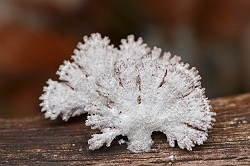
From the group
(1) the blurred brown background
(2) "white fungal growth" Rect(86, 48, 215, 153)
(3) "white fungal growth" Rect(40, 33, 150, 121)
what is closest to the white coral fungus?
(2) "white fungal growth" Rect(86, 48, 215, 153)

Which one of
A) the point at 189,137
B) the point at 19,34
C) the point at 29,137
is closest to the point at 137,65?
the point at 189,137

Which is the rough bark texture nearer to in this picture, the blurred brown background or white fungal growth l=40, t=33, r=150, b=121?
white fungal growth l=40, t=33, r=150, b=121

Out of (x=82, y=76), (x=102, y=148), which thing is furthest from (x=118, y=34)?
(x=102, y=148)

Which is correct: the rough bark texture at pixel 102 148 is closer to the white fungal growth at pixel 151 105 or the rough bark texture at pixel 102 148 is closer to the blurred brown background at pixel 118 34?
the white fungal growth at pixel 151 105

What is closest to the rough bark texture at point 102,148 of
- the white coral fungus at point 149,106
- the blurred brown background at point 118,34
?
the white coral fungus at point 149,106

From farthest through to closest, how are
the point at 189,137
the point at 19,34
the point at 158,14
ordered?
the point at 158,14 → the point at 19,34 → the point at 189,137

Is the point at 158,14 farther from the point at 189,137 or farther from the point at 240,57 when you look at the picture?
the point at 189,137
